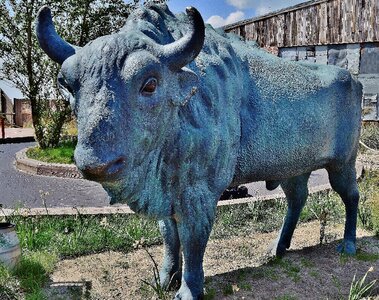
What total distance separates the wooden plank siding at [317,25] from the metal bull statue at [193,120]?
10.3m

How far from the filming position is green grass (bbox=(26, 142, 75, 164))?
36.5 feet

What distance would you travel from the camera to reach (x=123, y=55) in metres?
2.13

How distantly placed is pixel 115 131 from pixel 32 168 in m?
9.25

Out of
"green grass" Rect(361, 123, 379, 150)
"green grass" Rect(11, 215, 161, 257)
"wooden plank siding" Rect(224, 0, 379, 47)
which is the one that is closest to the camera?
"green grass" Rect(11, 215, 161, 257)

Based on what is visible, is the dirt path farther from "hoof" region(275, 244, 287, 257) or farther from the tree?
the tree

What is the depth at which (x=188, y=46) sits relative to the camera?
216cm

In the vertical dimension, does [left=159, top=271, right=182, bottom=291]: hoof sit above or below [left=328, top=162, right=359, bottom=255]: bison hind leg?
below

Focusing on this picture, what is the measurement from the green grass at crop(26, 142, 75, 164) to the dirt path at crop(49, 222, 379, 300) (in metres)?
7.11

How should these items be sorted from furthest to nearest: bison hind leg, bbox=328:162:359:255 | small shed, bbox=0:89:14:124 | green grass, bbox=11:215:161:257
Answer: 1. small shed, bbox=0:89:14:124
2. green grass, bbox=11:215:161:257
3. bison hind leg, bbox=328:162:359:255

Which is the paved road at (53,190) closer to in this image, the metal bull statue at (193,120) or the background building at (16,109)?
the metal bull statue at (193,120)

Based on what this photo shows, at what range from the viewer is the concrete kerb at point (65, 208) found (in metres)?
4.91

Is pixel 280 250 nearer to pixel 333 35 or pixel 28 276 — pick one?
pixel 28 276

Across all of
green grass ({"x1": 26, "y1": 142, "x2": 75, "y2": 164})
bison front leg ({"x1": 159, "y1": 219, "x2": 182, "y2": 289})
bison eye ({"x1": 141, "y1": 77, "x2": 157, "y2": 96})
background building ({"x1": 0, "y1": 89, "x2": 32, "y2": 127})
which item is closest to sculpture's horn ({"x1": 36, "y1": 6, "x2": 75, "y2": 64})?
bison eye ({"x1": 141, "y1": 77, "x2": 157, "y2": 96})

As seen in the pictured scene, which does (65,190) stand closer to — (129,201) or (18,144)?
(129,201)
